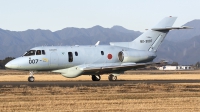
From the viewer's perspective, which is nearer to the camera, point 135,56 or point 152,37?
point 135,56

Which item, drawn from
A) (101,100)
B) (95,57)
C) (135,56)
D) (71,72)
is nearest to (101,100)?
(101,100)

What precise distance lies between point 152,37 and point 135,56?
10.8 ft

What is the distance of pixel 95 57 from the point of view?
54781mm

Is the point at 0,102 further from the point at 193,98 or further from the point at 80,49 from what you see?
the point at 80,49

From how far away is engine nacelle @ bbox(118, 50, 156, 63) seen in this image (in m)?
55.5

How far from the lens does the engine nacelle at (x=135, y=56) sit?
5547cm

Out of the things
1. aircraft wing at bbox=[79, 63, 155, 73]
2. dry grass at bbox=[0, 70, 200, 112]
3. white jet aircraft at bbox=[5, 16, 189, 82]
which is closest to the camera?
dry grass at bbox=[0, 70, 200, 112]

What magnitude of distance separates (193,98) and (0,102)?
10488 millimetres

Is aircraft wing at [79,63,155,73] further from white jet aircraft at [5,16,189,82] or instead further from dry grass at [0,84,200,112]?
dry grass at [0,84,200,112]

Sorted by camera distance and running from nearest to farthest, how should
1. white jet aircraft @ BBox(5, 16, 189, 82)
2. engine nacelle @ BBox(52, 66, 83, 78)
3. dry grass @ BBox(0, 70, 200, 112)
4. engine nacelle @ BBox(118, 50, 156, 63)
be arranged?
dry grass @ BBox(0, 70, 200, 112) → white jet aircraft @ BBox(5, 16, 189, 82) → engine nacelle @ BBox(52, 66, 83, 78) → engine nacelle @ BBox(118, 50, 156, 63)

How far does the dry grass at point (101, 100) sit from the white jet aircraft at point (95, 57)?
46.2 ft

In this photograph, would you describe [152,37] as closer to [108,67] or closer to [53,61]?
[108,67]

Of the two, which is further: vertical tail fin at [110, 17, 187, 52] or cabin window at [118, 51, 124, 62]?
vertical tail fin at [110, 17, 187, 52]

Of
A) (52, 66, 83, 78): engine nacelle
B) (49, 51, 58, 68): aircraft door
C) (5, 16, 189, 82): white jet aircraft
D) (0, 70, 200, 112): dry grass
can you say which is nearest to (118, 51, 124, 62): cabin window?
(5, 16, 189, 82): white jet aircraft
